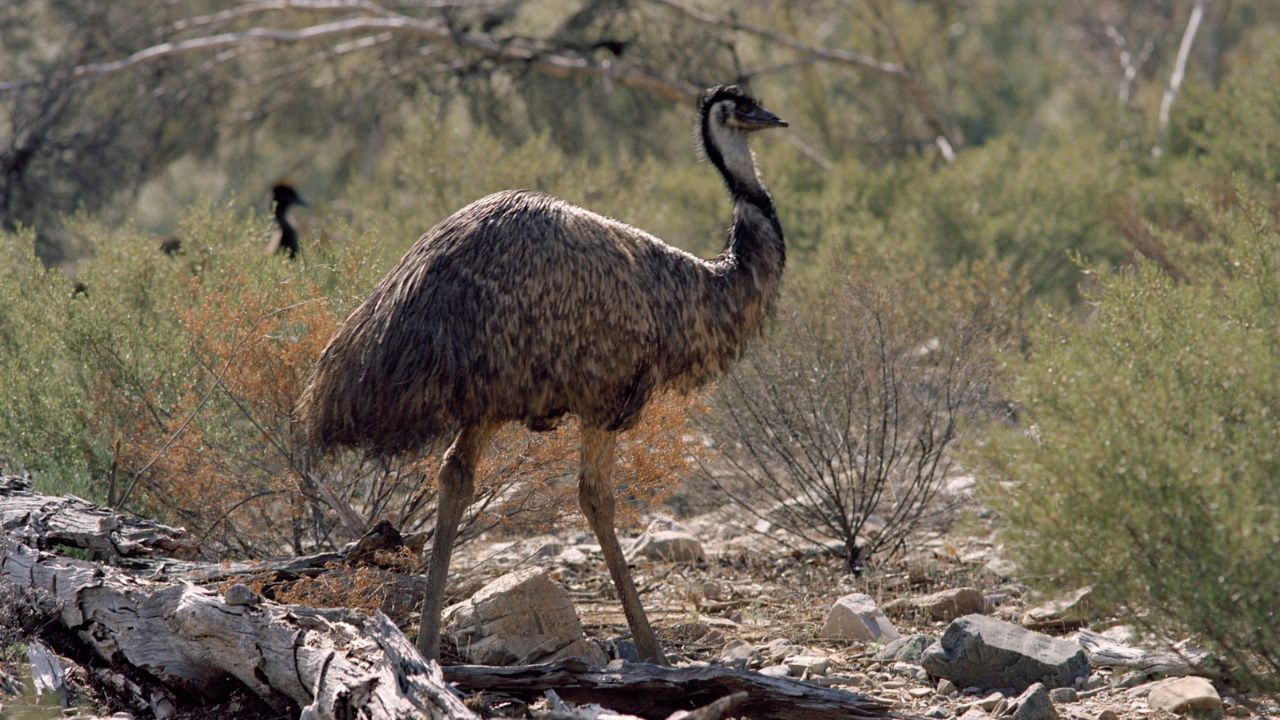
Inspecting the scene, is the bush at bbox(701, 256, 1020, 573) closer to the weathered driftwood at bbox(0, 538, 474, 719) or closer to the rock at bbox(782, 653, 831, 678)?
the rock at bbox(782, 653, 831, 678)

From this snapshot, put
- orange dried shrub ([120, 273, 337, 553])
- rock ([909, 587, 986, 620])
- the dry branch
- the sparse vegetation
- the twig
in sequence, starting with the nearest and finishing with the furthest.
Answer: the sparse vegetation < orange dried shrub ([120, 273, 337, 553]) < rock ([909, 587, 986, 620]) < the dry branch < the twig

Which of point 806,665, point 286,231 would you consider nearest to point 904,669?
point 806,665

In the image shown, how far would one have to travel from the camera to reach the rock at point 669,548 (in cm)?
788

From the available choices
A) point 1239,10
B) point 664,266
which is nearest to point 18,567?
point 664,266

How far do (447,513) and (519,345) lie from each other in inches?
29.3

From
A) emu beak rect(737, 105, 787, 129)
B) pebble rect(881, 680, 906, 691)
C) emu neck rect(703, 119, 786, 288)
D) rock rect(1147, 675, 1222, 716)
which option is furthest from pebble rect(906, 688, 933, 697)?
emu beak rect(737, 105, 787, 129)

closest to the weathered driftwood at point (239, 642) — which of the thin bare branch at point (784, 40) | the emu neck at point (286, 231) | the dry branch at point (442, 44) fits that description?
the emu neck at point (286, 231)

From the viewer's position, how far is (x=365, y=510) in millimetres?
6410

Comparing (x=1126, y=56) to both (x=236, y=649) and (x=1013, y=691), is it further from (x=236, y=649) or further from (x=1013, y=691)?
(x=236, y=649)

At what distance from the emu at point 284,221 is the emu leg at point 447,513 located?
17.6ft

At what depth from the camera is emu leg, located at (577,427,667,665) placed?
17.7 feet

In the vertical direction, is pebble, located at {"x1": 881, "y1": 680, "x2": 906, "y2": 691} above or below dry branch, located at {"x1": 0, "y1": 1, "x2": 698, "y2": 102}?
below

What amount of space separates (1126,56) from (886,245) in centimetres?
884

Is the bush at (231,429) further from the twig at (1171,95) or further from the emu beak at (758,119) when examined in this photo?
the twig at (1171,95)
